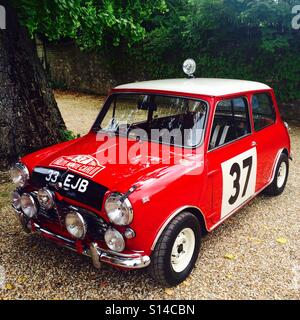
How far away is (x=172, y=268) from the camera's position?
2910 mm

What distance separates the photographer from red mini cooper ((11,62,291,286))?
270 centimetres

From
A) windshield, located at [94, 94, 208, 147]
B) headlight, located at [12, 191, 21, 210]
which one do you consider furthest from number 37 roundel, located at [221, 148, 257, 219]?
headlight, located at [12, 191, 21, 210]

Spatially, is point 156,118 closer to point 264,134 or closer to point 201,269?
point 264,134

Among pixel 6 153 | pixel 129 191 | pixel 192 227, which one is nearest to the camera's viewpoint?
pixel 129 191

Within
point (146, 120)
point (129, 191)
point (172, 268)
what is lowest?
point (172, 268)

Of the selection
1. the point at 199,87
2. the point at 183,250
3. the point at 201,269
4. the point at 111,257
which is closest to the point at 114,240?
the point at 111,257

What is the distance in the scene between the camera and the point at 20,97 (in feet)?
17.9

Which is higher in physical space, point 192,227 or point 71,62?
point 71,62

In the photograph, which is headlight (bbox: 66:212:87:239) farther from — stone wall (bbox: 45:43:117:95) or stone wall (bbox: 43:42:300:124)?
stone wall (bbox: 45:43:117:95)

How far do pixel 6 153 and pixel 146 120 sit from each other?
8.91 ft

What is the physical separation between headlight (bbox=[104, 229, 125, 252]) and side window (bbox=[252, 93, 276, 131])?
228 centimetres

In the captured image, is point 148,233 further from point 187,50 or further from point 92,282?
point 187,50
